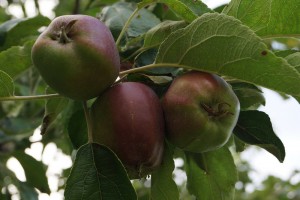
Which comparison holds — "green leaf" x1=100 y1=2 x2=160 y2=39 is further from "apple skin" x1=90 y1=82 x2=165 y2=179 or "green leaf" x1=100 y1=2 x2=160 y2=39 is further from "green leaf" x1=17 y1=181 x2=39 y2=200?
"green leaf" x1=17 y1=181 x2=39 y2=200

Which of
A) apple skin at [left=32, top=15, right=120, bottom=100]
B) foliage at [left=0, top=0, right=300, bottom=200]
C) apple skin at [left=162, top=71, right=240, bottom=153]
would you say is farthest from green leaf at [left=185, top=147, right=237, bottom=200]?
apple skin at [left=32, top=15, right=120, bottom=100]

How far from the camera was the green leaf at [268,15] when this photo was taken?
987 mm

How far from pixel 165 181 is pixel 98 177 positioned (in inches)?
5.8

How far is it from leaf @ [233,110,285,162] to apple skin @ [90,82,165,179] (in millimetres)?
221

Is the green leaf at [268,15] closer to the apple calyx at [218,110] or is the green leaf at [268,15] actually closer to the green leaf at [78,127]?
the apple calyx at [218,110]

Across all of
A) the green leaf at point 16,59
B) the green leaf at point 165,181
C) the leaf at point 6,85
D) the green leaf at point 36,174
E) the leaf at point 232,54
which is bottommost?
the green leaf at point 36,174

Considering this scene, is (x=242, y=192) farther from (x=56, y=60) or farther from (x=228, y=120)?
(x=56, y=60)

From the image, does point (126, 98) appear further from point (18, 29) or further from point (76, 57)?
point (18, 29)

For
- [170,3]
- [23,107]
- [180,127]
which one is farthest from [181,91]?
[23,107]

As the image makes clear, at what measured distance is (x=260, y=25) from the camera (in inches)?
39.3

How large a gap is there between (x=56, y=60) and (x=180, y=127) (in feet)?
0.77

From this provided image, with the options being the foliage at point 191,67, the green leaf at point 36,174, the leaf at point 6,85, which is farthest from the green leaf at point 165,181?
the green leaf at point 36,174

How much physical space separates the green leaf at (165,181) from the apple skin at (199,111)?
7cm

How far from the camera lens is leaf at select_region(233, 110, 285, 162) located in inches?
41.4
